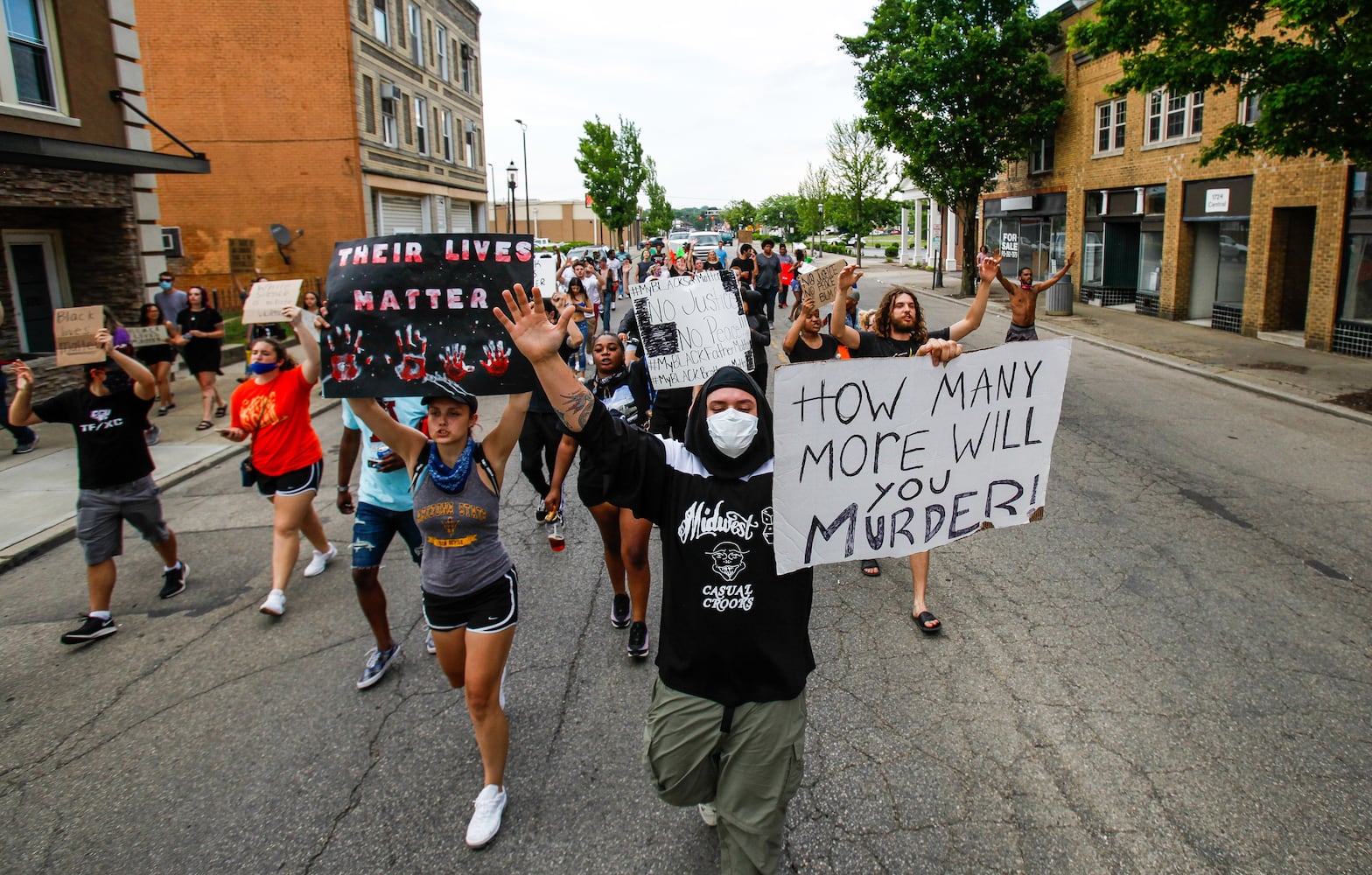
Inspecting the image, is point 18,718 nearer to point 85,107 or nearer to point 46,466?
point 46,466

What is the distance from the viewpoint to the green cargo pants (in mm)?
2854

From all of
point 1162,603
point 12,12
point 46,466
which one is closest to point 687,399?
point 1162,603

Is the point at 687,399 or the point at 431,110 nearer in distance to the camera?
the point at 687,399

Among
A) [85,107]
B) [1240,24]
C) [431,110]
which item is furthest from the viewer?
[431,110]

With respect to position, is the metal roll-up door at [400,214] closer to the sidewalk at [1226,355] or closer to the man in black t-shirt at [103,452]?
the sidewalk at [1226,355]

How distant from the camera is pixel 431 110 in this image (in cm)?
3403

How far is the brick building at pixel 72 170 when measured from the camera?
12566 millimetres

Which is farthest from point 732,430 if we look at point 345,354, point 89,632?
point 89,632

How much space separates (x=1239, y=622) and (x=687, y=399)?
150 inches

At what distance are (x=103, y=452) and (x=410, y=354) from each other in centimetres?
331

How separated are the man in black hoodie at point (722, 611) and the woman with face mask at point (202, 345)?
35.9 ft

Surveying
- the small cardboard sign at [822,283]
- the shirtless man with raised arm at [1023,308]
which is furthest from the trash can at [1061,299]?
the small cardboard sign at [822,283]

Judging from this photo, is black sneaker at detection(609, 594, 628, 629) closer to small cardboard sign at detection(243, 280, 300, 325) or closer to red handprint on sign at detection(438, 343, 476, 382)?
red handprint on sign at detection(438, 343, 476, 382)

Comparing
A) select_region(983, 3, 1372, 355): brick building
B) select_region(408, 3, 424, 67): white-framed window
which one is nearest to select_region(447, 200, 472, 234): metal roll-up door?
select_region(408, 3, 424, 67): white-framed window
